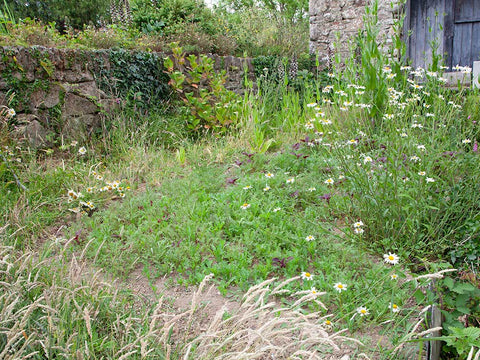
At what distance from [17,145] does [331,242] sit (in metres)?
3.42

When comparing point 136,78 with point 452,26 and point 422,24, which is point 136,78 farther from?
point 452,26

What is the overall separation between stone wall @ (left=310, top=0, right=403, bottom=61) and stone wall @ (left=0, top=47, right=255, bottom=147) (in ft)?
Result: 15.1

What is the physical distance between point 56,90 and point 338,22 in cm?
613

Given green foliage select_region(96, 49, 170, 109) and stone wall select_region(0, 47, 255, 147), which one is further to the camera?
green foliage select_region(96, 49, 170, 109)

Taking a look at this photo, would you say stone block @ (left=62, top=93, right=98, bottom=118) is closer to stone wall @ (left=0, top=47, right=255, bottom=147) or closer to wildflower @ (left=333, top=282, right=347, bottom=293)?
stone wall @ (left=0, top=47, right=255, bottom=147)

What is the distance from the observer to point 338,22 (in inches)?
330

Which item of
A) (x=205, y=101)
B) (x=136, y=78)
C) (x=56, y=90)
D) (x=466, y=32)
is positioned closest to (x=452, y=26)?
(x=466, y=32)

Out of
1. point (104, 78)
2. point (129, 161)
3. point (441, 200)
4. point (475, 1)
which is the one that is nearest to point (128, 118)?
point (104, 78)

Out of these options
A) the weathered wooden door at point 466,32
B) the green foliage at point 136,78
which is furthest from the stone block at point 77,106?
the weathered wooden door at point 466,32

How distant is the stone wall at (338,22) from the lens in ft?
25.2

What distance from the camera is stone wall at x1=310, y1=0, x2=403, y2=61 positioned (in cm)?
769

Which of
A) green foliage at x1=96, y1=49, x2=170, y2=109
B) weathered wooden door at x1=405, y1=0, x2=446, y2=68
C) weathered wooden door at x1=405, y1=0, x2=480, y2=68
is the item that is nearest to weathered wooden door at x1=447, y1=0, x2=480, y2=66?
weathered wooden door at x1=405, y1=0, x2=480, y2=68

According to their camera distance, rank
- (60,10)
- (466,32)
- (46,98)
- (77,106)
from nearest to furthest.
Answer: (46,98) < (77,106) < (466,32) < (60,10)

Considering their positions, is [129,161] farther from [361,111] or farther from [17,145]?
[361,111]
